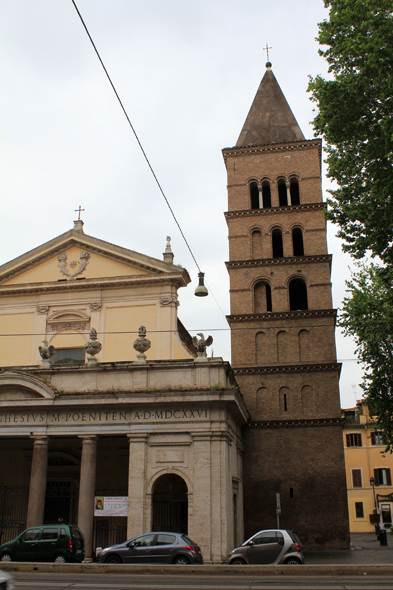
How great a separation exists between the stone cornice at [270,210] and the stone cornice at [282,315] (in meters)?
5.70

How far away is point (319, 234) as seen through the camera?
2959 centimetres

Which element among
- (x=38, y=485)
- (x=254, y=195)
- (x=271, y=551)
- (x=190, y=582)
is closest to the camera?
(x=190, y=582)

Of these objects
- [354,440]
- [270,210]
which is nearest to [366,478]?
[354,440]

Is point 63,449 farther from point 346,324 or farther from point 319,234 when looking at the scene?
point 319,234

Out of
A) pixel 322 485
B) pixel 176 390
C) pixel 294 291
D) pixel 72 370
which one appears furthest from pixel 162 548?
pixel 294 291

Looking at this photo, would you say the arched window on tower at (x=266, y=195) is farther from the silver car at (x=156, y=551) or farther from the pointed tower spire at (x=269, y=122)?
the silver car at (x=156, y=551)

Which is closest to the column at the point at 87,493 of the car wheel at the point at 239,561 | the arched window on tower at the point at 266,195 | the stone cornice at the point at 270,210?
the car wheel at the point at 239,561

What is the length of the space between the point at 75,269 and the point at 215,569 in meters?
15.5

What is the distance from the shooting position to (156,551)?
1531 cm

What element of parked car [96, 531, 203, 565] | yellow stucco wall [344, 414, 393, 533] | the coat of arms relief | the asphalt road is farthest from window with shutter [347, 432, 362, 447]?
the asphalt road

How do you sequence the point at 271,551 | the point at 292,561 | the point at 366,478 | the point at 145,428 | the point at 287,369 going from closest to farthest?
the point at 292,561
the point at 271,551
the point at 145,428
the point at 287,369
the point at 366,478

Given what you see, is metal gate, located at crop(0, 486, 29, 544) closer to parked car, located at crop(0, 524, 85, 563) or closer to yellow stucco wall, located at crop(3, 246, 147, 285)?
parked car, located at crop(0, 524, 85, 563)

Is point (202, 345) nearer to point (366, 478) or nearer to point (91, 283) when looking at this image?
point (91, 283)

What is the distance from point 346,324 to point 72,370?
12.8 meters
